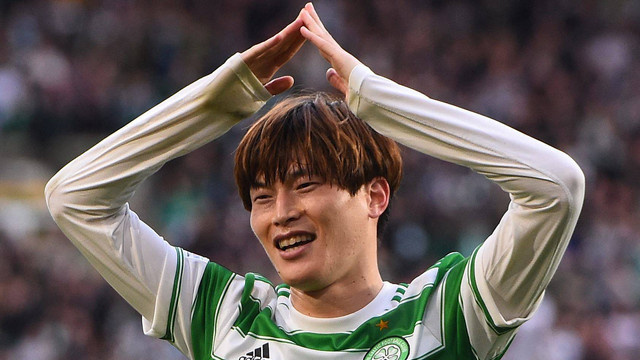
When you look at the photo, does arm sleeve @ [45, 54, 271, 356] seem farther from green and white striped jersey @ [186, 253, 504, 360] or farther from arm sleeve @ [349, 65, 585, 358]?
arm sleeve @ [349, 65, 585, 358]

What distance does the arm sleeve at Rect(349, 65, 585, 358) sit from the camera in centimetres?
253

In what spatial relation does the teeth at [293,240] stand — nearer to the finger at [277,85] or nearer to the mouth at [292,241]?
the mouth at [292,241]

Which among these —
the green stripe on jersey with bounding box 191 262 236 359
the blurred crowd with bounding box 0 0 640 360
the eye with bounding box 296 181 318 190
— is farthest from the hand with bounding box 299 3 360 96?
the blurred crowd with bounding box 0 0 640 360

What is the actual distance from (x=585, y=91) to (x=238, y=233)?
337 centimetres

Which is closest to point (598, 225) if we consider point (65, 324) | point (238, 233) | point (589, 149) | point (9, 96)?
point (589, 149)

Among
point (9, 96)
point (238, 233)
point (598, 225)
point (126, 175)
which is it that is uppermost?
point (126, 175)

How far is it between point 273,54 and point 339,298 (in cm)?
63

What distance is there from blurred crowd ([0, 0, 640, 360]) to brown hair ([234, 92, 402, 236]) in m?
4.48

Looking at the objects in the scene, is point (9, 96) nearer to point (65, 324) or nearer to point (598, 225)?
point (65, 324)

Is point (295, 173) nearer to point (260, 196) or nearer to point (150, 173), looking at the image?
point (260, 196)

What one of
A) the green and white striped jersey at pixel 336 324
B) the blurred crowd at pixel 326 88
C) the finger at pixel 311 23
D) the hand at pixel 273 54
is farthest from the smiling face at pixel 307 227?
the blurred crowd at pixel 326 88

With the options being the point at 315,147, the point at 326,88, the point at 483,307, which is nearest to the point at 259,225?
the point at 315,147

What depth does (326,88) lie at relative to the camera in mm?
9070

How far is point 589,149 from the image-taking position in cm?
897
